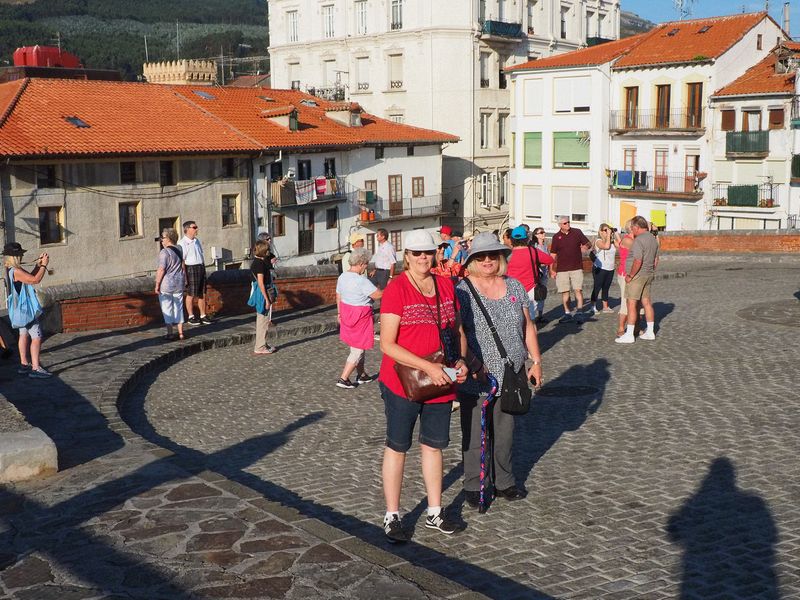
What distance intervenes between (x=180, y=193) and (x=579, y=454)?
40.3 metres

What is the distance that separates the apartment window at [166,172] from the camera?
151ft

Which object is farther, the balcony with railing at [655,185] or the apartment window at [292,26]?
the apartment window at [292,26]

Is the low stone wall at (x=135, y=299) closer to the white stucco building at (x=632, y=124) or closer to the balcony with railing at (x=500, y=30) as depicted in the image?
the white stucco building at (x=632, y=124)

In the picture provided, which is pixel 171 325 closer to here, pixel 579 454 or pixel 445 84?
pixel 579 454

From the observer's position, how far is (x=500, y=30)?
222 ft

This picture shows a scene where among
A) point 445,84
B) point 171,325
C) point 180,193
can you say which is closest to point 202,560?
point 171,325

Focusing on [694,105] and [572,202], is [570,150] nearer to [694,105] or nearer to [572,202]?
[572,202]

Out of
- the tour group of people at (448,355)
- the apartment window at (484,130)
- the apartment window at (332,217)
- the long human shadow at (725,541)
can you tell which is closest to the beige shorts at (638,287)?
the long human shadow at (725,541)

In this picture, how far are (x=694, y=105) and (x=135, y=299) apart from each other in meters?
44.7

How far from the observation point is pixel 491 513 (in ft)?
24.5

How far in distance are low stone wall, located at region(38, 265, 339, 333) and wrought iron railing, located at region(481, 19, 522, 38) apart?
49.8 m

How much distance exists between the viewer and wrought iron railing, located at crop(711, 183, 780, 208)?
51938 millimetres

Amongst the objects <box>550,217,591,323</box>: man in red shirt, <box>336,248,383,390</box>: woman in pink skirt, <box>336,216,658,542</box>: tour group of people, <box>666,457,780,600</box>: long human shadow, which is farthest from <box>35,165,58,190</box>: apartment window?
<box>666,457,780,600</box>: long human shadow

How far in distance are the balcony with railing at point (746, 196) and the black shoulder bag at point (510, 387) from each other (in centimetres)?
4814
